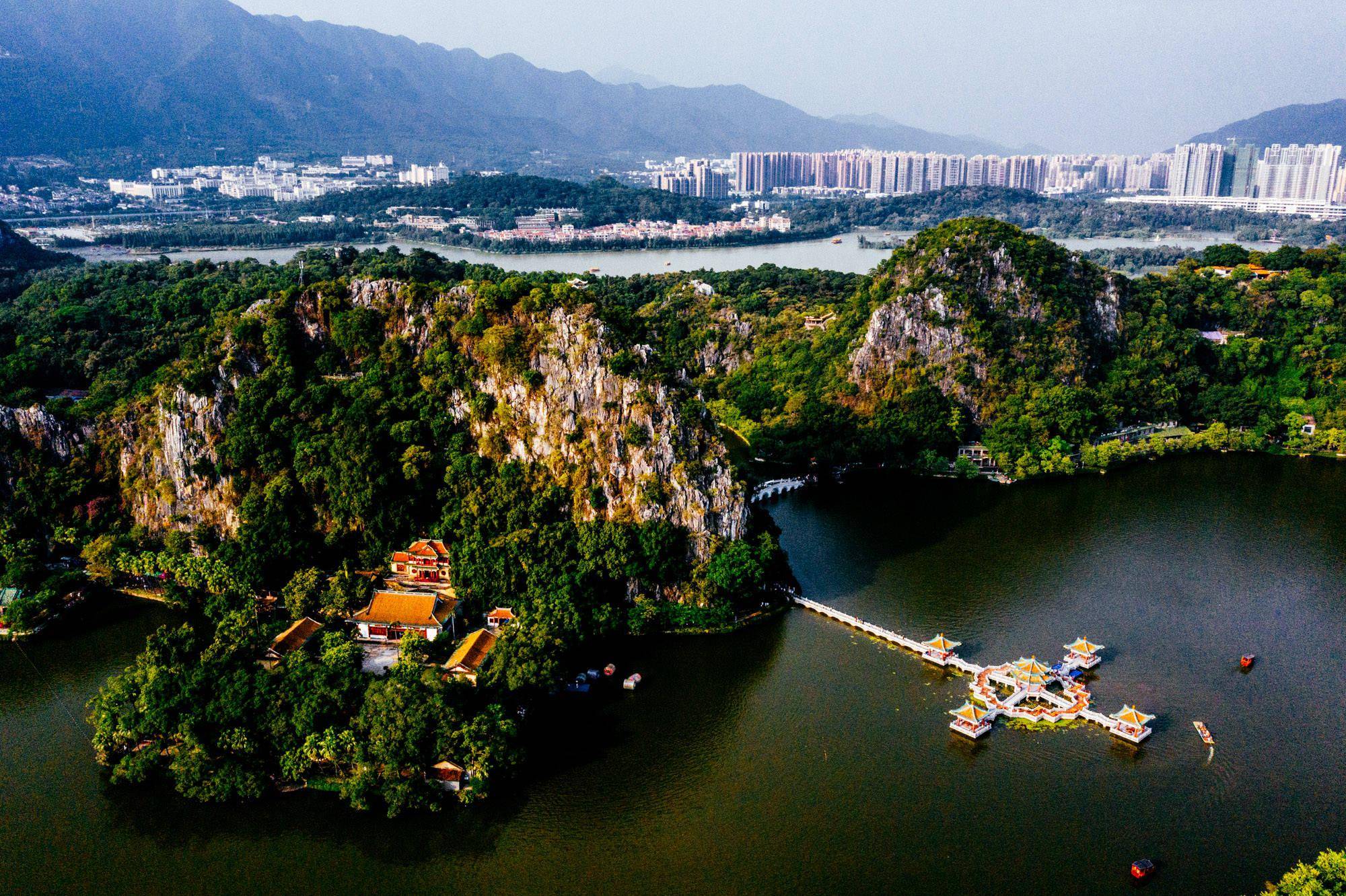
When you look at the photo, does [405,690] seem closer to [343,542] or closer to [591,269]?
[343,542]

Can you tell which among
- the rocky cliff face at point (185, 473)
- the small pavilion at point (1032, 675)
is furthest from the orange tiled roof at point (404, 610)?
the small pavilion at point (1032, 675)

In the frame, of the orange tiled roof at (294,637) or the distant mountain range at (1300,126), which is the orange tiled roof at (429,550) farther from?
the distant mountain range at (1300,126)

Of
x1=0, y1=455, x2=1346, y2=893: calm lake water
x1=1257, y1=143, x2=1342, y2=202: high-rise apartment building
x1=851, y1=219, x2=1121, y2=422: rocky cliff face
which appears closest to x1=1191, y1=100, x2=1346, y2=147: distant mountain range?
x1=1257, y1=143, x2=1342, y2=202: high-rise apartment building

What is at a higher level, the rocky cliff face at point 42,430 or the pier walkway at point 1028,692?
the rocky cliff face at point 42,430

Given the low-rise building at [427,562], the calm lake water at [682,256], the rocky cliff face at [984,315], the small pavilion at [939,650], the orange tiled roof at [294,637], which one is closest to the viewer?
the orange tiled roof at [294,637]

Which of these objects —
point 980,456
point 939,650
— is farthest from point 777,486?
point 939,650

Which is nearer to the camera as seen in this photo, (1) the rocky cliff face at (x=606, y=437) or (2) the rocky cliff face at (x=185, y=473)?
(1) the rocky cliff face at (x=606, y=437)

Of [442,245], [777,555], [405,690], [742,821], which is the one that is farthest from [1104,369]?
[442,245]

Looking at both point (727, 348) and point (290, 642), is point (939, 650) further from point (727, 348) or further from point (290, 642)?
point (727, 348)
